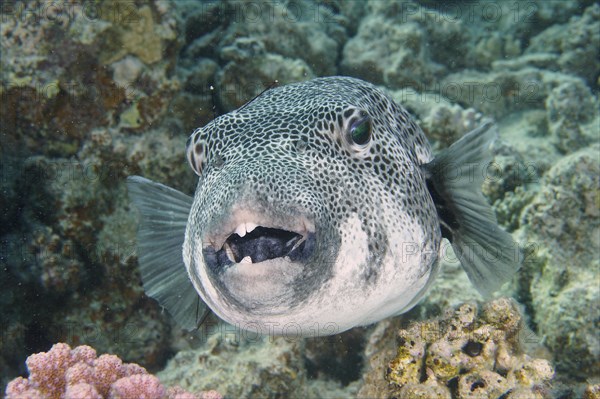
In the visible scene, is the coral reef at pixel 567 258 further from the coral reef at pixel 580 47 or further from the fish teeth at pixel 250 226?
the coral reef at pixel 580 47

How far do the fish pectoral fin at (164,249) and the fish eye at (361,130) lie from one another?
1.61 metres

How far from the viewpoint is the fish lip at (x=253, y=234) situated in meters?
1.92

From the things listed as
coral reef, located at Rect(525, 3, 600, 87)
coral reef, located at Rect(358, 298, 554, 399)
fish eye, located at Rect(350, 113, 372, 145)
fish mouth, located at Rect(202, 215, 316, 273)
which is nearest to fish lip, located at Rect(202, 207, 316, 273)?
fish mouth, located at Rect(202, 215, 316, 273)

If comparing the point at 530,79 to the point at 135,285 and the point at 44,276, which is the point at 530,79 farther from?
the point at 44,276

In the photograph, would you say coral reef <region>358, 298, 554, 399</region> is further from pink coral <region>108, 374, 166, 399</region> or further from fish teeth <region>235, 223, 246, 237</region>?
fish teeth <region>235, 223, 246, 237</region>

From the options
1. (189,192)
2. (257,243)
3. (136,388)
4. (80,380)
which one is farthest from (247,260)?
(189,192)

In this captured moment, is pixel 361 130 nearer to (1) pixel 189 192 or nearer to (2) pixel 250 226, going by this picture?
(2) pixel 250 226

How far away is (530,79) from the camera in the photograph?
8836 mm

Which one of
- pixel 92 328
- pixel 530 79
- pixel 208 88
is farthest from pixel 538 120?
pixel 92 328

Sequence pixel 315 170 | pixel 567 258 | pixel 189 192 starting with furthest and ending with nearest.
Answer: pixel 189 192, pixel 567 258, pixel 315 170

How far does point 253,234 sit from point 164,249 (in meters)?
1.91

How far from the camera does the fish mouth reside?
1.93 m

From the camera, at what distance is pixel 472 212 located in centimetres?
325

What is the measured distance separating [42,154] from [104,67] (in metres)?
1.16
